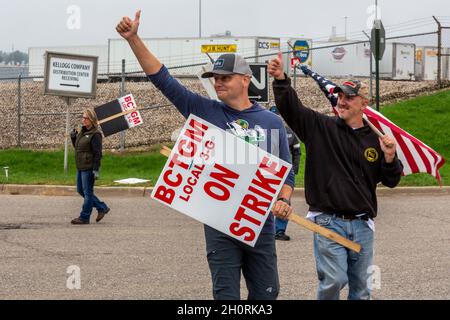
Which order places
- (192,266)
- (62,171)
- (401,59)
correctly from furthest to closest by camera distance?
(401,59) < (62,171) < (192,266)

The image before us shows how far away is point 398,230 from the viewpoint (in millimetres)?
12680

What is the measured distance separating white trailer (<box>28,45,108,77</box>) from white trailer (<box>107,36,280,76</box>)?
910mm

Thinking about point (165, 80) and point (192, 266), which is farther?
point (192, 266)

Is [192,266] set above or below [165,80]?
below

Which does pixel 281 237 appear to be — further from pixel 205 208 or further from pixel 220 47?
pixel 220 47

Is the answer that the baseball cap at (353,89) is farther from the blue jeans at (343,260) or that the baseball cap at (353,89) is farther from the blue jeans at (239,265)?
the blue jeans at (239,265)

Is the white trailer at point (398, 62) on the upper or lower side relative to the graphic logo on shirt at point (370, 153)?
upper

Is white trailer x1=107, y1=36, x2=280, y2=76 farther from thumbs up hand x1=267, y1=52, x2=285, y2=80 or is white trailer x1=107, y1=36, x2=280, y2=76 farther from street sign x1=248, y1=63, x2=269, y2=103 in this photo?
thumbs up hand x1=267, y1=52, x2=285, y2=80

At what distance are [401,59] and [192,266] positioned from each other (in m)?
38.6

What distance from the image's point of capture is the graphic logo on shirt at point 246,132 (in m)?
5.86

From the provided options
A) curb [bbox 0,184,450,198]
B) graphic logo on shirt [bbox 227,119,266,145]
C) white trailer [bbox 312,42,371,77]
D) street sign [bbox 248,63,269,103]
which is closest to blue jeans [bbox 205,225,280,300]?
graphic logo on shirt [bbox 227,119,266,145]

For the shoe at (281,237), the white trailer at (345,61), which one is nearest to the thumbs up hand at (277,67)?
the shoe at (281,237)
